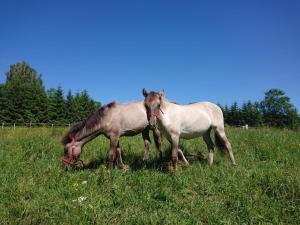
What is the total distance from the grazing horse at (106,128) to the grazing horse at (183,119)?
60.3 inches

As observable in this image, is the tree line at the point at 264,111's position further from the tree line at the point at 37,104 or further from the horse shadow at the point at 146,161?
the horse shadow at the point at 146,161

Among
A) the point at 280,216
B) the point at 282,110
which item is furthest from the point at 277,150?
the point at 282,110

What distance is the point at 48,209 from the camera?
14.7 ft

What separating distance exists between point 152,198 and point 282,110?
312ft

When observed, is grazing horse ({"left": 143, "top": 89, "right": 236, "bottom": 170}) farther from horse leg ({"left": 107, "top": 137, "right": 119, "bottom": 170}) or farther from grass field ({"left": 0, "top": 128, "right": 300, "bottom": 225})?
horse leg ({"left": 107, "top": 137, "right": 119, "bottom": 170})

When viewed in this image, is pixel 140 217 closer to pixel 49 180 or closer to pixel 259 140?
pixel 49 180

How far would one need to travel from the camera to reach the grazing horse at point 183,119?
21.6 ft

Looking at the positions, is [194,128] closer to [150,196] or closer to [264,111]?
[150,196]

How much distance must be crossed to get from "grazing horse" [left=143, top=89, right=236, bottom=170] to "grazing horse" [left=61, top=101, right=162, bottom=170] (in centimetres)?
153

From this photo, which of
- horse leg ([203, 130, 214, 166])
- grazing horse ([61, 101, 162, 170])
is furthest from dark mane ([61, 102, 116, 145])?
horse leg ([203, 130, 214, 166])

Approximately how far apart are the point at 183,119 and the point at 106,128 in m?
2.28

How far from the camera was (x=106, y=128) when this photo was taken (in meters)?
8.04

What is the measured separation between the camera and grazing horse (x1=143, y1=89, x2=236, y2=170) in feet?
21.6

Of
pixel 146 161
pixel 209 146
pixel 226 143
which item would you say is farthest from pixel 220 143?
pixel 146 161
